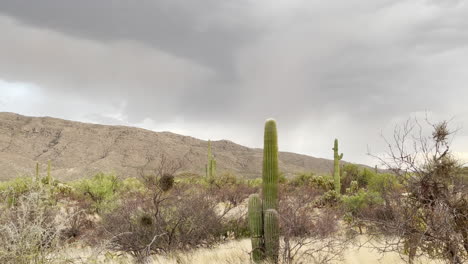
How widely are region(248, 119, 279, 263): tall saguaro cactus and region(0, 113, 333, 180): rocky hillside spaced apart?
6254 centimetres

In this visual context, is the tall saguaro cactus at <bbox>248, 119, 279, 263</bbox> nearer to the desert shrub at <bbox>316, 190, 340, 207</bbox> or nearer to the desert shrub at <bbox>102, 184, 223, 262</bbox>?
the desert shrub at <bbox>102, 184, 223, 262</bbox>

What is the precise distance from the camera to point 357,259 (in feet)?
36.2

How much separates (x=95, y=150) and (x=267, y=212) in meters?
85.1

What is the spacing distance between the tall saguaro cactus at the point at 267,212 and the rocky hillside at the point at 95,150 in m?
62.5

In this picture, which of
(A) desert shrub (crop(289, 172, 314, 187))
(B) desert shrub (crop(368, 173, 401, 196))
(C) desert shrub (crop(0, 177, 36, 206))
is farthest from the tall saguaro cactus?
(A) desert shrub (crop(289, 172, 314, 187))

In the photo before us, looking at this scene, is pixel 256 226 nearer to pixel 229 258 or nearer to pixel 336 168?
pixel 229 258

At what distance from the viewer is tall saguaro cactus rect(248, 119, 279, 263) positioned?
10766 mm

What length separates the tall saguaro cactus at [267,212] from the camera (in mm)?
10766

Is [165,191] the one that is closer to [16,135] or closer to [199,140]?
[16,135]

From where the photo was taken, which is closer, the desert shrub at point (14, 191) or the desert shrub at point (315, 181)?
the desert shrub at point (14, 191)

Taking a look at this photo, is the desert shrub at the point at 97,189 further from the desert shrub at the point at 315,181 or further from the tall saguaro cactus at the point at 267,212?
the tall saguaro cactus at the point at 267,212

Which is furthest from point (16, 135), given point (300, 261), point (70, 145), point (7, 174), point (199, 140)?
point (300, 261)

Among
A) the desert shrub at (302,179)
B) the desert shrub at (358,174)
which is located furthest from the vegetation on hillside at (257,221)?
the desert shrub at (358,174)

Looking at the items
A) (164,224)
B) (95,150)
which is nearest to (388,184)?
(164,224)
